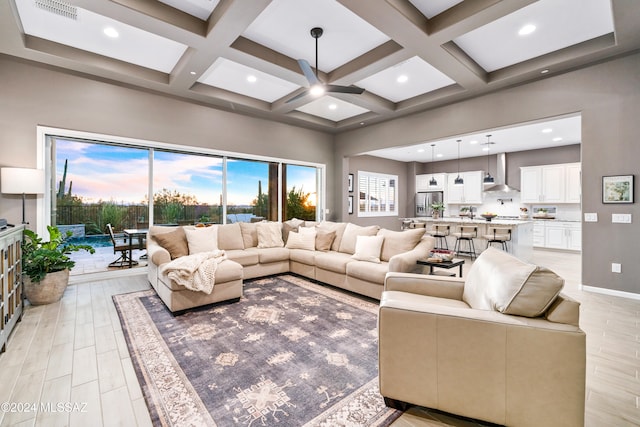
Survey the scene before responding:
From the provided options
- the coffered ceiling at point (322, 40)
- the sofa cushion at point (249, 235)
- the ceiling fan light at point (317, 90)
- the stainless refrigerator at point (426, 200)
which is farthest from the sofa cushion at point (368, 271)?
the stainless refrigerator at point (426, 200)

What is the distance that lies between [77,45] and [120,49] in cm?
53

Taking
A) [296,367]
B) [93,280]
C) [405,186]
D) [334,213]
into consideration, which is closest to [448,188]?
[405,186]

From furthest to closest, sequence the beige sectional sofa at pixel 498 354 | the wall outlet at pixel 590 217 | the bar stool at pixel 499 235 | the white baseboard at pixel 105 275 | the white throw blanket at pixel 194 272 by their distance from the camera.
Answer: the bar stool at pixel 499 235
the white baseboard at pixel 105 275
the wall outlet at pixel 590 217
the white throw blanket at pixel 194 272
the beige sectional sofa at pixel 498 354

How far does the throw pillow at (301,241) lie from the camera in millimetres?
4895

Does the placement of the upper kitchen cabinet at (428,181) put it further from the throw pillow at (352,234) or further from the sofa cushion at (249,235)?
the sofa cushion at (249,235)

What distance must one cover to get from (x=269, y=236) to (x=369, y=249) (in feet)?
6.54

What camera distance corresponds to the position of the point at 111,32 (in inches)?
132

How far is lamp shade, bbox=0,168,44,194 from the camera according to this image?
342 centimetres

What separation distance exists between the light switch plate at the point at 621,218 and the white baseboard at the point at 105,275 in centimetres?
727

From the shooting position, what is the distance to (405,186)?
11.0 meters

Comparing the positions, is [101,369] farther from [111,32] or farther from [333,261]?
[111,32]

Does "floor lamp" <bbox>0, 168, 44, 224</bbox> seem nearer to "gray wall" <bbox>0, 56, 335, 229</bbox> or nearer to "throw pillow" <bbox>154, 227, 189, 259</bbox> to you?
"gray wall" <bbox>0, 56, 335, 229</bbox>

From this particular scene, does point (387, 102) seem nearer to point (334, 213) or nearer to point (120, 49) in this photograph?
point (334, 213)

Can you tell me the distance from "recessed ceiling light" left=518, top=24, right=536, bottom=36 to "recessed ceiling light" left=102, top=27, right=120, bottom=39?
4834mm
